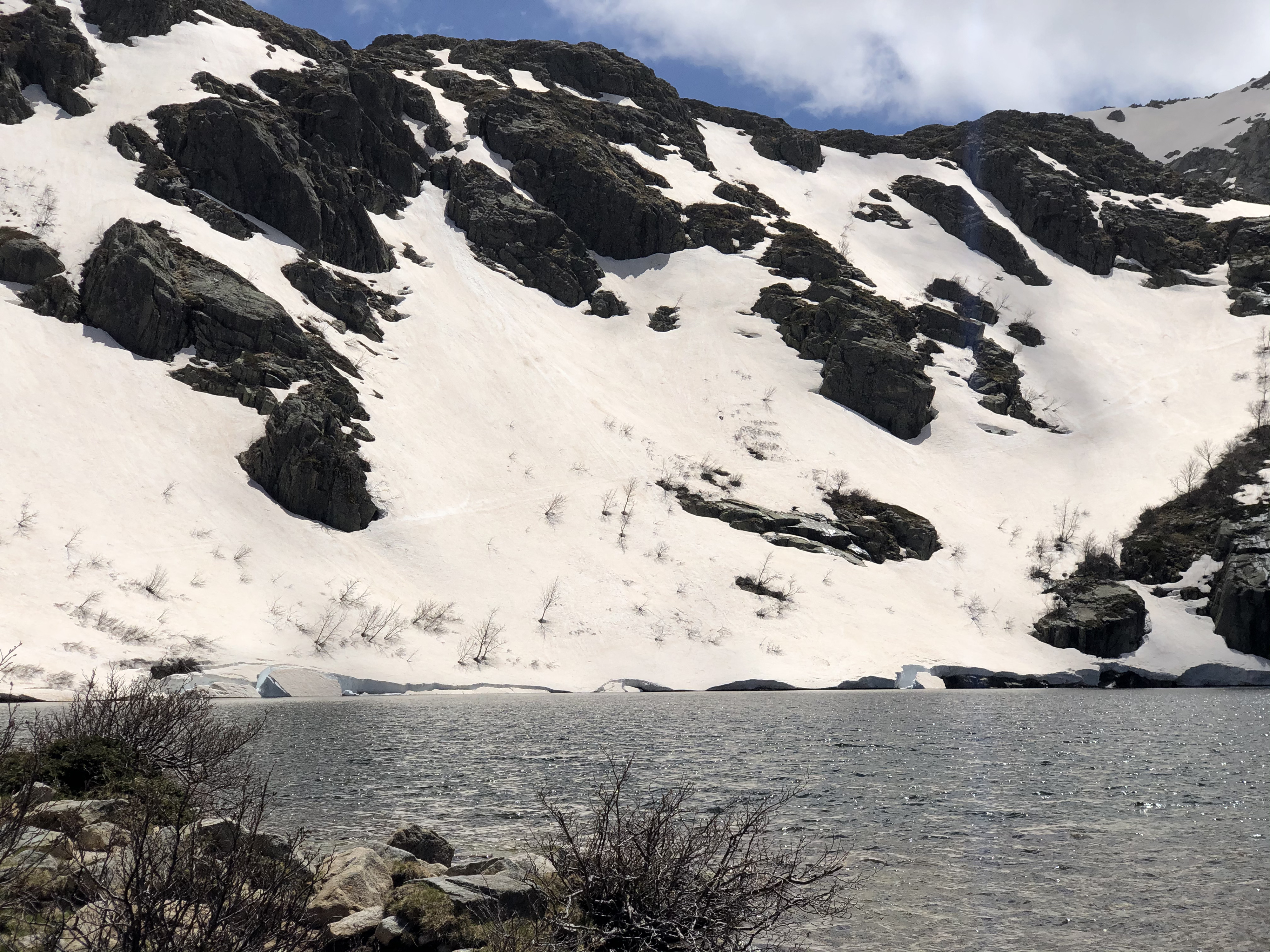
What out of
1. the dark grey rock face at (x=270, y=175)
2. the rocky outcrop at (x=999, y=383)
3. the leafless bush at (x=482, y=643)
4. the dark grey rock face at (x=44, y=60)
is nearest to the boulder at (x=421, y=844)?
the leafless bush at (x=482, y=643)

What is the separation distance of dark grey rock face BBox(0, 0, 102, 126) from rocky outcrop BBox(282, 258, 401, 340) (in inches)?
1117

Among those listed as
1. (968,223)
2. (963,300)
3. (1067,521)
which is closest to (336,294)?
(1067,521)

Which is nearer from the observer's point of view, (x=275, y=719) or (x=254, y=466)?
(x=275, y=719)

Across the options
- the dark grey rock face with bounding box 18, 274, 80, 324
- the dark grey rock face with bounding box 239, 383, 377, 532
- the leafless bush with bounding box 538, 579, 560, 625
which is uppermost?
the dark grey rock face with bounding box 18, 274, 80, 324

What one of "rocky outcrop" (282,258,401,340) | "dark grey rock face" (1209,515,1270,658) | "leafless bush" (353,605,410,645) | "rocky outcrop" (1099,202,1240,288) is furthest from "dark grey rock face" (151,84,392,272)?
"rocky outcrop" (1099,202,1240,288)

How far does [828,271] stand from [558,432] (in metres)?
58.4

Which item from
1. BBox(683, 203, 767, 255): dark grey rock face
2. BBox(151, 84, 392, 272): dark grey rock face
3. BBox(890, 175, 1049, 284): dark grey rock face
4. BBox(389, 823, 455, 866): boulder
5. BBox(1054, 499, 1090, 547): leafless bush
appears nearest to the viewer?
BBox(389, 823, 455, 866): boulder

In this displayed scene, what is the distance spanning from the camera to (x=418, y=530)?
64.6 meters

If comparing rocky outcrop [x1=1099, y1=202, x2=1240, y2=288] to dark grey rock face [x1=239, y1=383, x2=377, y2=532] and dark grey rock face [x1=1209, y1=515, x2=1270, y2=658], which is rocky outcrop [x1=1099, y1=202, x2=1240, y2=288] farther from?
dark grey rock face [x1=239, y1=383, x2=377, y2=532]

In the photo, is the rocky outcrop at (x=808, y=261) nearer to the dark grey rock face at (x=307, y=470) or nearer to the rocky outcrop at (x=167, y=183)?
the rocky outcrop at (x=167, y=183)

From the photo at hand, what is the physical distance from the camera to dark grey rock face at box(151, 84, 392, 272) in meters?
84.9

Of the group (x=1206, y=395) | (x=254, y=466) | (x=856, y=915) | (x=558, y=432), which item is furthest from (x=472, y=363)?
(x=1206, y=395)

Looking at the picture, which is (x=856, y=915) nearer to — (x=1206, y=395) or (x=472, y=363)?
(x=472, y=363)

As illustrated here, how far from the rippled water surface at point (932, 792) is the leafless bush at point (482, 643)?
11757 millimetres
